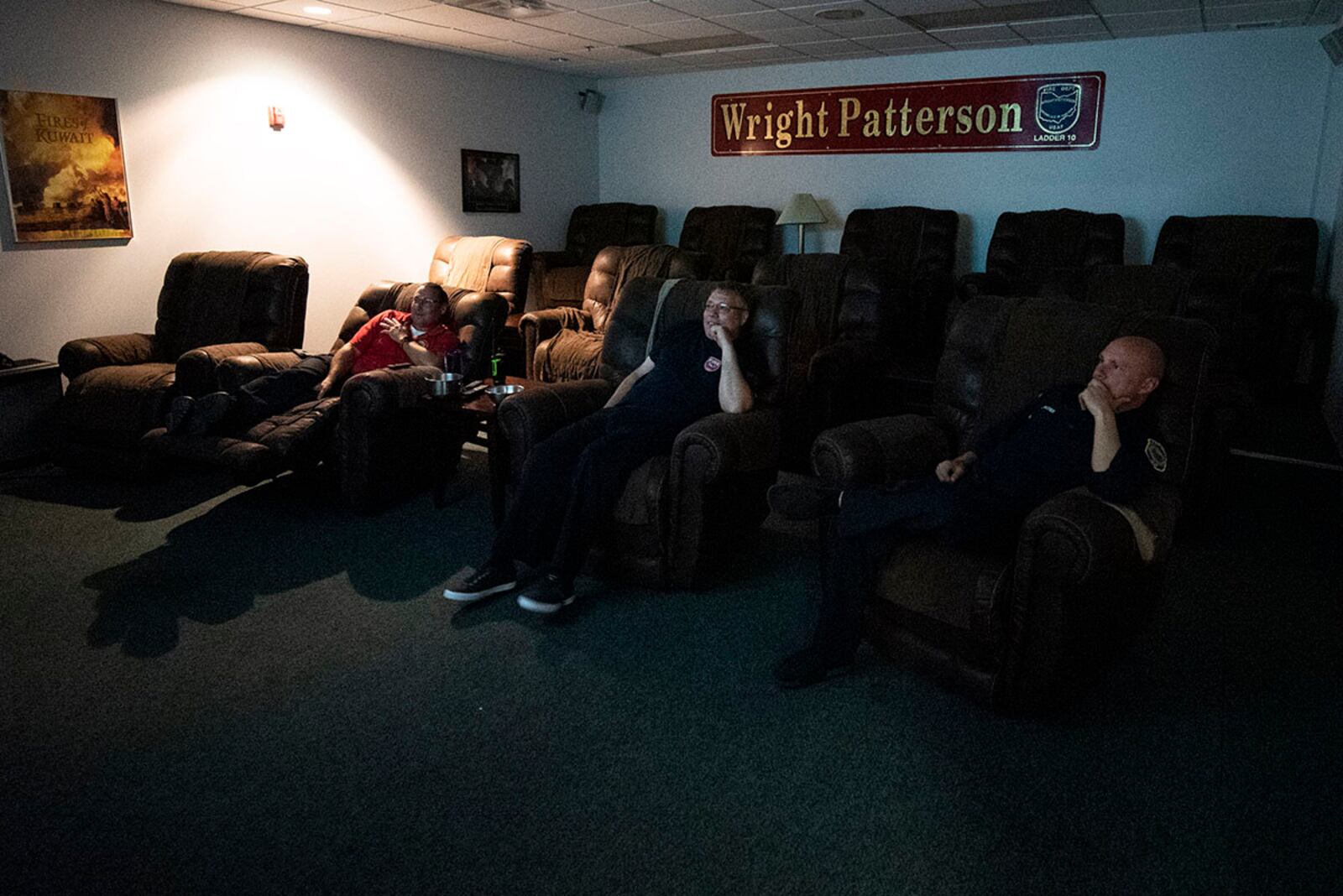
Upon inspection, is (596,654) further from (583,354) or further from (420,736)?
(583,354)

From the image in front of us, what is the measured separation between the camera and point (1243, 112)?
250 inches

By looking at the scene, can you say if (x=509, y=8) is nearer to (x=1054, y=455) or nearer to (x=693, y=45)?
(x=693, y=45)

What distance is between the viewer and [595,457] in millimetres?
3076

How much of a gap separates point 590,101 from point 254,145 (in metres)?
3.71

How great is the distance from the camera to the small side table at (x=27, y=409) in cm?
451

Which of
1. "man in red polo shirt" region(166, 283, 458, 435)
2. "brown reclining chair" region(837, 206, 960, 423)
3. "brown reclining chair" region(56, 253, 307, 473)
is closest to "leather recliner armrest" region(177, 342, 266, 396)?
"brown reclining chair" region(56, 253, 307, 473)

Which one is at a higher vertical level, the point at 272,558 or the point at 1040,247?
the point at 1040,247

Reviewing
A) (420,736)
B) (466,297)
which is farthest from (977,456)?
(466,297)

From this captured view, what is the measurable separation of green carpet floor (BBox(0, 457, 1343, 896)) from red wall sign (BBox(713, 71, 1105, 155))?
14.8 ft

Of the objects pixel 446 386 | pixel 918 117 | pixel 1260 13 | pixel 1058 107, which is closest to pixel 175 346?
pixel 446 386

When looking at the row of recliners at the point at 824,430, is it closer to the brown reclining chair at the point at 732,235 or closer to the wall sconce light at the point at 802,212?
the wall sconce light at the point at 802,212

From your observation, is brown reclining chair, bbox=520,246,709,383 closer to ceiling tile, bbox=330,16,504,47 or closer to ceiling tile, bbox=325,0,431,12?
ceiling tile, bbox=325,0,431,12

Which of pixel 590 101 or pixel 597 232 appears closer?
pixel 597 232

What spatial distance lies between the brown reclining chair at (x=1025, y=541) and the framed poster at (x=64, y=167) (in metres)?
4.47
